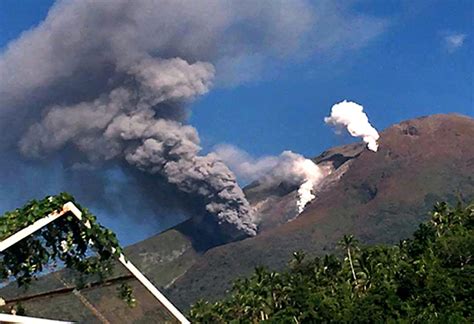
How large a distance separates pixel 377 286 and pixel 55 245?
63444 millimetres

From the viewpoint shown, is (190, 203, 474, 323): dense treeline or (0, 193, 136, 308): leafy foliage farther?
(190, 203, 474, 323): dense treeline

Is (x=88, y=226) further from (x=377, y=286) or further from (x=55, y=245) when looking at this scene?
(x=377, y=286)

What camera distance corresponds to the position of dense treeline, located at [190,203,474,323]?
5575cm

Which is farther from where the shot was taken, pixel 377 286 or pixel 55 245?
pixel 377 286

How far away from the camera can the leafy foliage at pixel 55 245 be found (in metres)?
5.80

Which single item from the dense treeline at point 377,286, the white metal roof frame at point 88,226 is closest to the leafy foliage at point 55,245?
the white metal roof frame at point 88,226

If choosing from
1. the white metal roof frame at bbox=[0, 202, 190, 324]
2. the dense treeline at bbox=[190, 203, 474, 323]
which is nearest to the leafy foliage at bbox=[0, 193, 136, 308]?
the white metal roof frame at bbox=[0, 202, 190, 324]

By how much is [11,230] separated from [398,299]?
182ft

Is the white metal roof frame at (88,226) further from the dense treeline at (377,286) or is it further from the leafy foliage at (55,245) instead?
the dense treeline at (377,286)

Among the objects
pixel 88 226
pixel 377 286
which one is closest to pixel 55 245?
pixel 88 226

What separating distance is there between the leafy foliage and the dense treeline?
3898cm

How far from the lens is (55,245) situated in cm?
613

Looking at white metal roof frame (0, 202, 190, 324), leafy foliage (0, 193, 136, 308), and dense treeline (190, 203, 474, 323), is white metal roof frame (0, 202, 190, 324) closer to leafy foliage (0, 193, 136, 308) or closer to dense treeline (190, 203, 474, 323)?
leafy foliage (0, 193, 136, 308)

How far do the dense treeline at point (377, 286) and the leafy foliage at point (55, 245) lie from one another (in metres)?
39.0
